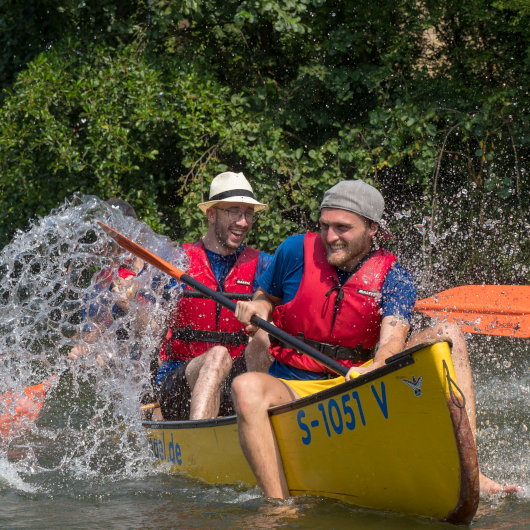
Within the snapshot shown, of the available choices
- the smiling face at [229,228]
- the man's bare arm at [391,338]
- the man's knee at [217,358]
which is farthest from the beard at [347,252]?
the smiling face at [229,228]

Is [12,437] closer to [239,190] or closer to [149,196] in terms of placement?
[239,190]

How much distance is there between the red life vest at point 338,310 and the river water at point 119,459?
2.25 feet

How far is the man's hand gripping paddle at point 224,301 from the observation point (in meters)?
2.99

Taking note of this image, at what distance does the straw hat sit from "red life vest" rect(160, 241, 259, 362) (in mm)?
338

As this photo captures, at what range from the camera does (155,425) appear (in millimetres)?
3898

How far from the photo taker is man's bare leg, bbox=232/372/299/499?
9.53 ft

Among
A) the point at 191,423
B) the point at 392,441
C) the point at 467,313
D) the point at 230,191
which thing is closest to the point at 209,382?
the point at 191,423

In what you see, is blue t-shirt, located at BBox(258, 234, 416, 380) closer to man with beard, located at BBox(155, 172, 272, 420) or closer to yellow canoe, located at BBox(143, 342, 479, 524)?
yellow canoe, located at BBox(143, 342, 479, 524)

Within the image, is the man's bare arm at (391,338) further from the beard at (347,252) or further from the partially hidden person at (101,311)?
the partially hidden person at (101,311)

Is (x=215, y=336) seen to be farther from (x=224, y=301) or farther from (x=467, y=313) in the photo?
(x=467, y=313)

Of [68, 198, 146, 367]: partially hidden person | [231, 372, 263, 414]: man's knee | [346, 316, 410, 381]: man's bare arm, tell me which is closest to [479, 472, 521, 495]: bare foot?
[346, 316, 410, 381]: man's bare arm

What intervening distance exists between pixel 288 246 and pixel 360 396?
3.13ft

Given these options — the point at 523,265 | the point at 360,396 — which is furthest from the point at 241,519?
the point at 523,265

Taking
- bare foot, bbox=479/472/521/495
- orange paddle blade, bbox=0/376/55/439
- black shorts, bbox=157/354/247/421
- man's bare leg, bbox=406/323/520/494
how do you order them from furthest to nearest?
orange paddle blade, bbox=0/376/55/439, black shorts, bbox=157/354/247/421, bare foot, bbox=479/472/521/495, man's bare leg, bbox=406/323/520/494
